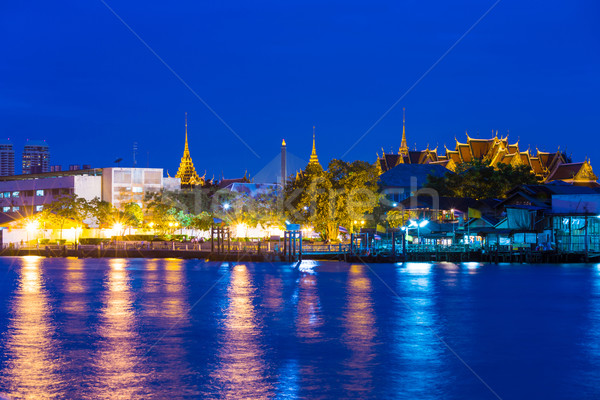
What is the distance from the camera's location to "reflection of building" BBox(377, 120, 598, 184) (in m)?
111

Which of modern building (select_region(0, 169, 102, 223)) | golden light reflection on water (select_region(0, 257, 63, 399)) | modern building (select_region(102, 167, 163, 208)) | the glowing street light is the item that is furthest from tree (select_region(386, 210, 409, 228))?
golden light reflection on water (select_region(0, 257, 63, 399))

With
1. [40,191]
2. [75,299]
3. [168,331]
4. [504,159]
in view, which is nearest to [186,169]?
[40,191]

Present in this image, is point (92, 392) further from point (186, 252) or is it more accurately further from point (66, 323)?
point (186, 252)

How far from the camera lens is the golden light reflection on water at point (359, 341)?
15.4m

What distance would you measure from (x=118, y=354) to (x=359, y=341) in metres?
6.56

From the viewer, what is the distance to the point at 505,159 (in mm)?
112062

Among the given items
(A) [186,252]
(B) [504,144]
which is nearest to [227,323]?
(A) [186,252]

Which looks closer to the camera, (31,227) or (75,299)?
(75,299)

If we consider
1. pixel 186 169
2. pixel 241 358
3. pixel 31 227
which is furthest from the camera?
pixel 186 169

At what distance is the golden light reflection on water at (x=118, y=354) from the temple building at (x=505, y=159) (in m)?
81.5

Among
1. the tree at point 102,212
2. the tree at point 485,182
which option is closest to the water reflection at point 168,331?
the tree at point 102,212

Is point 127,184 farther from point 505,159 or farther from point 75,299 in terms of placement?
point 75,299

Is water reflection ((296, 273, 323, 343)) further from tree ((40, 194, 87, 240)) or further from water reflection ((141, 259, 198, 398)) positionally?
tree ((40, 194, 87, 240))

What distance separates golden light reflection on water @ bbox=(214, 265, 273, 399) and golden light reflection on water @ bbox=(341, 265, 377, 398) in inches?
71.9
